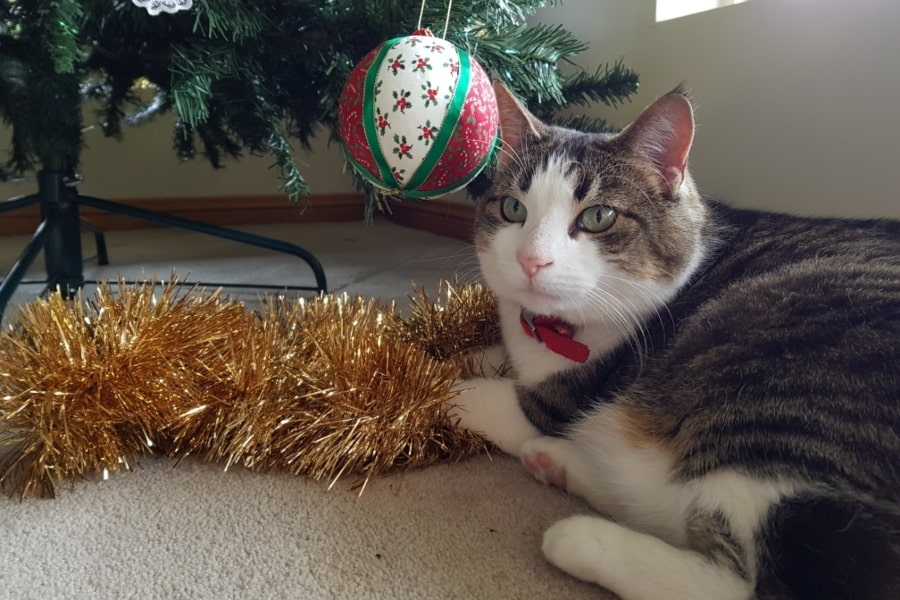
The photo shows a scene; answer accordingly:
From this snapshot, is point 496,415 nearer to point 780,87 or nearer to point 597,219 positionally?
point 597,219

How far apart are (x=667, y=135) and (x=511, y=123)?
245mm

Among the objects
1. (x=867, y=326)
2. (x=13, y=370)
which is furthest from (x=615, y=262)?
(x=13, y=370)

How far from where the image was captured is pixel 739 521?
1.88ft

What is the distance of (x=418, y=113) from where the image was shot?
2.67 feet

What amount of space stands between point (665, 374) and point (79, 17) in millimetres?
993

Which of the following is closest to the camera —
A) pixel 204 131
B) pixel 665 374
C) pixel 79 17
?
pixel 665 374

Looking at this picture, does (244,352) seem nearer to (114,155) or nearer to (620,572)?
(620,572)

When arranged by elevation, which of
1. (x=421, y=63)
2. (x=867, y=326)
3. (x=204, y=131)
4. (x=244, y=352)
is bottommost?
(x=244, y=352)

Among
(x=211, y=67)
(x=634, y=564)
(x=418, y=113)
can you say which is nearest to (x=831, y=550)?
(x=634, y=564)

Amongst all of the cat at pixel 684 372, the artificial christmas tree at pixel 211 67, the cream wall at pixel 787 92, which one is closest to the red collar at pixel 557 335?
the cat at pixel 684 372

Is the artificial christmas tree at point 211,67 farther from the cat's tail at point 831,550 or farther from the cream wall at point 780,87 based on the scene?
the cat's tail at point 831,550

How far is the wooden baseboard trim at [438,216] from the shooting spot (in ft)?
7.73

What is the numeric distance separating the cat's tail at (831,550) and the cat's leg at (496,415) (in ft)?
1.20

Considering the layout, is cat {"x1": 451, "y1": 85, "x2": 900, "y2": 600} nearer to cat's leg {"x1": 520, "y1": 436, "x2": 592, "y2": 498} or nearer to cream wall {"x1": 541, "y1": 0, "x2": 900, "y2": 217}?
cat's leg {"x1": 520, "y1": 436, "x2": 592, "y2": 498}
